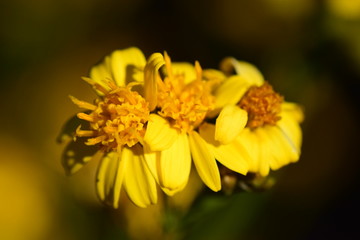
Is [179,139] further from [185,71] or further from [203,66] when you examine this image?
[203,66]

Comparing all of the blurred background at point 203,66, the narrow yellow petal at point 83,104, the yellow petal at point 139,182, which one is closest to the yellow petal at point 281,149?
the yellow petal at point 139,182

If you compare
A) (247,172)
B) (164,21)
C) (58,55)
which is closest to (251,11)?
(164,21)

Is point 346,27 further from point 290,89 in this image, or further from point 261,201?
point 261,201

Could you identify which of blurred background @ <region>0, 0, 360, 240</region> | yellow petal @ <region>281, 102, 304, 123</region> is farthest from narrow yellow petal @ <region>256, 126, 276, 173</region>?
blurred background @ <region>0, 0, 360, 240</region>

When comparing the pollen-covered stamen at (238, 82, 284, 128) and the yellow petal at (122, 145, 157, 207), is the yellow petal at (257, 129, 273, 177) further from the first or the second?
the yellow petal at (122, 145, 157, 207)

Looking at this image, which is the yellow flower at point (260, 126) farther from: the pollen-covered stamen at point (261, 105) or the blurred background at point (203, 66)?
the blurred background at point (203, 66)

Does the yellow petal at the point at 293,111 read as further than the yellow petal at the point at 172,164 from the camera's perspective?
Yes
